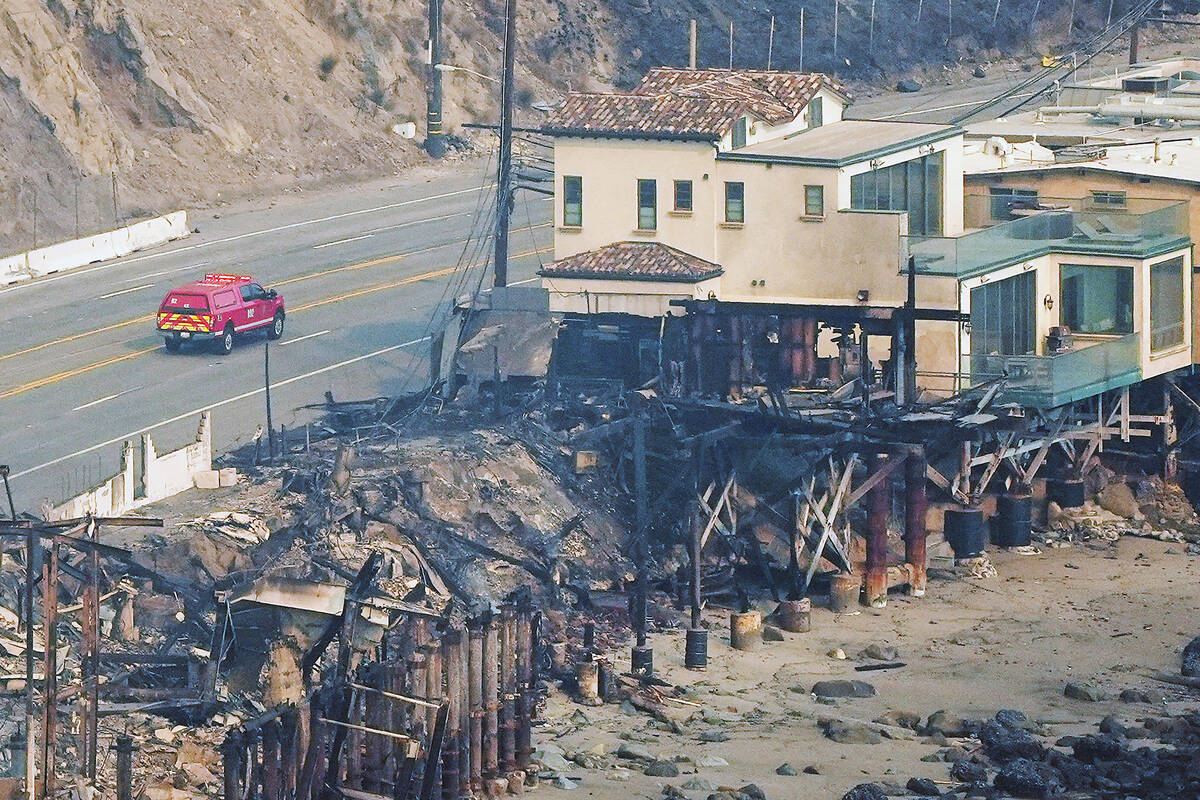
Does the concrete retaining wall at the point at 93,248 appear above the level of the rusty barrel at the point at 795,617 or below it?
above

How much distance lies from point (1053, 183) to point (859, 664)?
1855 cm

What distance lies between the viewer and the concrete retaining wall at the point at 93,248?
79.1m

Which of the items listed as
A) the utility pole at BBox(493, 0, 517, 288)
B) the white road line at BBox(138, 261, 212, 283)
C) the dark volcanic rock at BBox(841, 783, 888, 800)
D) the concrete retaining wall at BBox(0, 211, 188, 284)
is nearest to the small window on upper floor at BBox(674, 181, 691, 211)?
the utility pole at BBox(493, 0, 517, 288)

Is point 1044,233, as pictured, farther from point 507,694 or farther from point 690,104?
point 507,694

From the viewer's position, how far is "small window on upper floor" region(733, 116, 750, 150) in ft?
210

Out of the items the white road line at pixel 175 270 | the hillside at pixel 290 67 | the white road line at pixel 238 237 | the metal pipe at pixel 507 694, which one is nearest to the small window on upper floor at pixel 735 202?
the metal pipe at pixel 507 694

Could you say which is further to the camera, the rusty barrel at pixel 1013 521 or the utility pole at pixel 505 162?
the utility pole at pixel 505 162

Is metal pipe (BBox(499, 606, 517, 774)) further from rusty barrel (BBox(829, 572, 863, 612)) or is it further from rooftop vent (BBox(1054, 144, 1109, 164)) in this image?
rooftop vent (BBox(1054, 144, 1109, 164))

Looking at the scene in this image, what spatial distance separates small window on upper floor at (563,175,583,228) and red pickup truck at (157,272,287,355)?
10.7 meters

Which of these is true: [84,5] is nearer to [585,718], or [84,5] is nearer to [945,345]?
[945,345]

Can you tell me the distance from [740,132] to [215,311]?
49.3 ft

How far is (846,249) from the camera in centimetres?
6219

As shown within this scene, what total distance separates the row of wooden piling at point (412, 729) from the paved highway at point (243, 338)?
1429cm

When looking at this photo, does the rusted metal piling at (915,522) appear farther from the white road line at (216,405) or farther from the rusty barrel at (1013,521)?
the white road line at (216,405)
